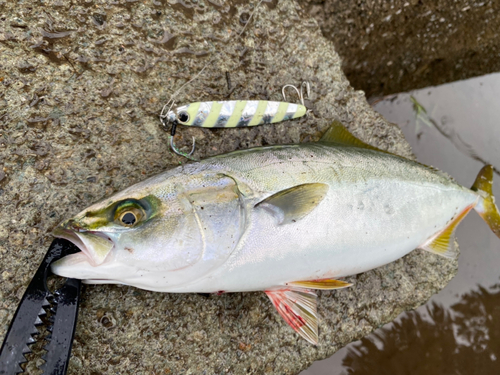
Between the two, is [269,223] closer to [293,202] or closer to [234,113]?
[293,202]

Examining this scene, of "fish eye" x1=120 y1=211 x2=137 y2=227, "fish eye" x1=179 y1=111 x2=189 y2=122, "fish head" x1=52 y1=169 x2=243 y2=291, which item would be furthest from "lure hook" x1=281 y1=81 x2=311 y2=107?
"fish eye" x1=120 y1=211 x2=137 y2=227

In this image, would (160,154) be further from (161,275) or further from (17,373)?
(17,373)

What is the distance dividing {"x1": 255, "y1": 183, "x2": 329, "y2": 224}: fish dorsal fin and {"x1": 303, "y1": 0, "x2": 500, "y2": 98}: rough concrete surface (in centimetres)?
173

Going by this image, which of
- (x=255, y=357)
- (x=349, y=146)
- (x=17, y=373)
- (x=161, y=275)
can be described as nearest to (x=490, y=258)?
(x=349, y=146)

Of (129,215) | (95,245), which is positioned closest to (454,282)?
(129,215)

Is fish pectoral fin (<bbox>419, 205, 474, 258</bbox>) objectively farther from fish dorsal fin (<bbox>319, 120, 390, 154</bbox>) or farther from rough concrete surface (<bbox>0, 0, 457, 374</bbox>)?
fish dorsal fin (<bbox>319, 120, 390, 154</bbox>)

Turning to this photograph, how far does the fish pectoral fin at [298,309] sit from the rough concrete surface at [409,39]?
212 centimetres

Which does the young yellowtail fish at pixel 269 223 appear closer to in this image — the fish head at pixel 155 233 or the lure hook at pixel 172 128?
the fish head at pixel 155 233

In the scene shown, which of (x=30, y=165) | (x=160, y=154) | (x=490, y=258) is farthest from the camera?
(x=490, y=258)

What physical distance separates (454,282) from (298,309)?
6.40ft

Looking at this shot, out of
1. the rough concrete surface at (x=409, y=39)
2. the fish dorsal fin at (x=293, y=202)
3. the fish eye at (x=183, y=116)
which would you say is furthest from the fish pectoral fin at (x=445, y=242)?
the fish eye at (x=183, y=116)

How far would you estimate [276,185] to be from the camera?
1.63 m

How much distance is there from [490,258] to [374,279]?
5.06 feet

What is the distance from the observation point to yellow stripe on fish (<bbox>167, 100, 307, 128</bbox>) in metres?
1.94
